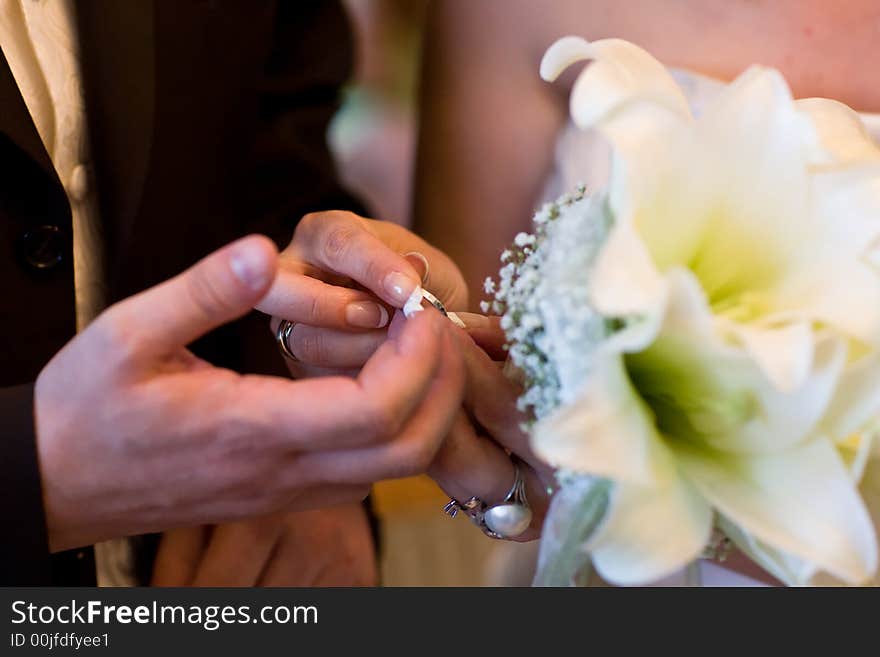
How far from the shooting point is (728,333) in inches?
23.1

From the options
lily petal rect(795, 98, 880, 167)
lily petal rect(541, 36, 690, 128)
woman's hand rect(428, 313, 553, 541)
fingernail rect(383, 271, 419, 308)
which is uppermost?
lily petal rect(541, 36, 690, 128)

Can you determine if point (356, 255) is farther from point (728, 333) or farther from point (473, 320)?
point (728, 333)

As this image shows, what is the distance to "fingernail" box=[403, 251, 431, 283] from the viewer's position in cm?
97

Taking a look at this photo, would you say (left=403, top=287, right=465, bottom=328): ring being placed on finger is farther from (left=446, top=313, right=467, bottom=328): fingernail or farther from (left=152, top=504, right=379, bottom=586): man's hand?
(left=152, top=504, right=379, bottom=586): man's hand

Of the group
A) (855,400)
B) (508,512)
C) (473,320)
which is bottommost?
(508,512)

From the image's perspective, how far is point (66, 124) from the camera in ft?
3.22

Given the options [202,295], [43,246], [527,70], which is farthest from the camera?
[527,70]

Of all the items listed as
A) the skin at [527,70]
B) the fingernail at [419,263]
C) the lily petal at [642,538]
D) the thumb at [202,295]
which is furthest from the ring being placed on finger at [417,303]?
the skin at [527,70]

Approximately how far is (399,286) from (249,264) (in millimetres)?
232

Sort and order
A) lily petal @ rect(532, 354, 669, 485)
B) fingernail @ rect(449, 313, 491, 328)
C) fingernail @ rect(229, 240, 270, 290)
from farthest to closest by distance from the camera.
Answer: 1. fingernail @ rect(449, 313, 491, 328)
2. fingernail @ rect(229, 240, 270, 290)
3. lily petal @ rect(532, 354, 669, 485)

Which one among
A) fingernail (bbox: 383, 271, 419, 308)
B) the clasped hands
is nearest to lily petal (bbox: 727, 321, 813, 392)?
the clasped hands

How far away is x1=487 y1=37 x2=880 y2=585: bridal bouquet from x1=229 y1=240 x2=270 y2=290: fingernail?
0.19m

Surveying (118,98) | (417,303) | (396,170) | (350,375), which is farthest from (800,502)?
(396,170)

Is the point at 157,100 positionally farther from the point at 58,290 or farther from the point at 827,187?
the point at 827,187
